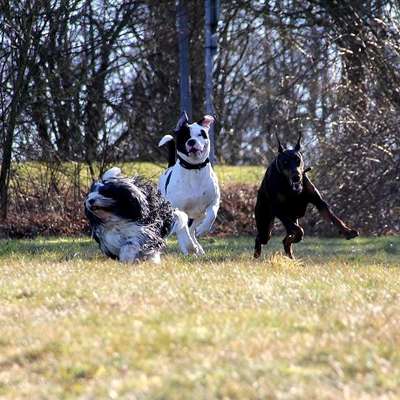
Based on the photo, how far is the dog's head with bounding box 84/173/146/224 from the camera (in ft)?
31.6

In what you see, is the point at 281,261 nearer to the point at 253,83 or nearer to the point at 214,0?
the point at 214,0

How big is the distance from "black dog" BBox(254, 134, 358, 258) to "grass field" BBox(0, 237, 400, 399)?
43.1 inches

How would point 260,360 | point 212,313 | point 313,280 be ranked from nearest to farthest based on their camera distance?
point 260,360 < point 212,313 < point 313,280

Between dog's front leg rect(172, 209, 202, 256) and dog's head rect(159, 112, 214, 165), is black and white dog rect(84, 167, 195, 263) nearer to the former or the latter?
dog's front leg rect(172, 209, 202, 256)

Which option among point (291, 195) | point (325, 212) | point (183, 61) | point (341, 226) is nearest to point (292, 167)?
point (291, 195)

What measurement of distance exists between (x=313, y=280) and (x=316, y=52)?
10.3 metres

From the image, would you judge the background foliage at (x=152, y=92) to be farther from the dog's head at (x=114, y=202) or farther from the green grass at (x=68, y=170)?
the dog's head at (x=114, y=202)

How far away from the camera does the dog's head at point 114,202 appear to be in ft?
31.6

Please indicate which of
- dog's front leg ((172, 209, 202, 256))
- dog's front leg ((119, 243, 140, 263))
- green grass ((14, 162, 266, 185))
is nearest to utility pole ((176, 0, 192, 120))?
green grass ((14, 162, 266, 185))

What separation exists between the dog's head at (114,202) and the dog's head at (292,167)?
1363 mm

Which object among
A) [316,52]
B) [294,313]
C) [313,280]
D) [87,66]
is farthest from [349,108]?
[294,313]

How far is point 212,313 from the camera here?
21.1ft

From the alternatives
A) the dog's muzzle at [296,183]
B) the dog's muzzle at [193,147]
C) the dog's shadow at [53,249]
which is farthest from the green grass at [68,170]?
the dog's muzzle at [296,183]

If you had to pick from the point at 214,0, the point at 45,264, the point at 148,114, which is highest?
the point at 214,0
